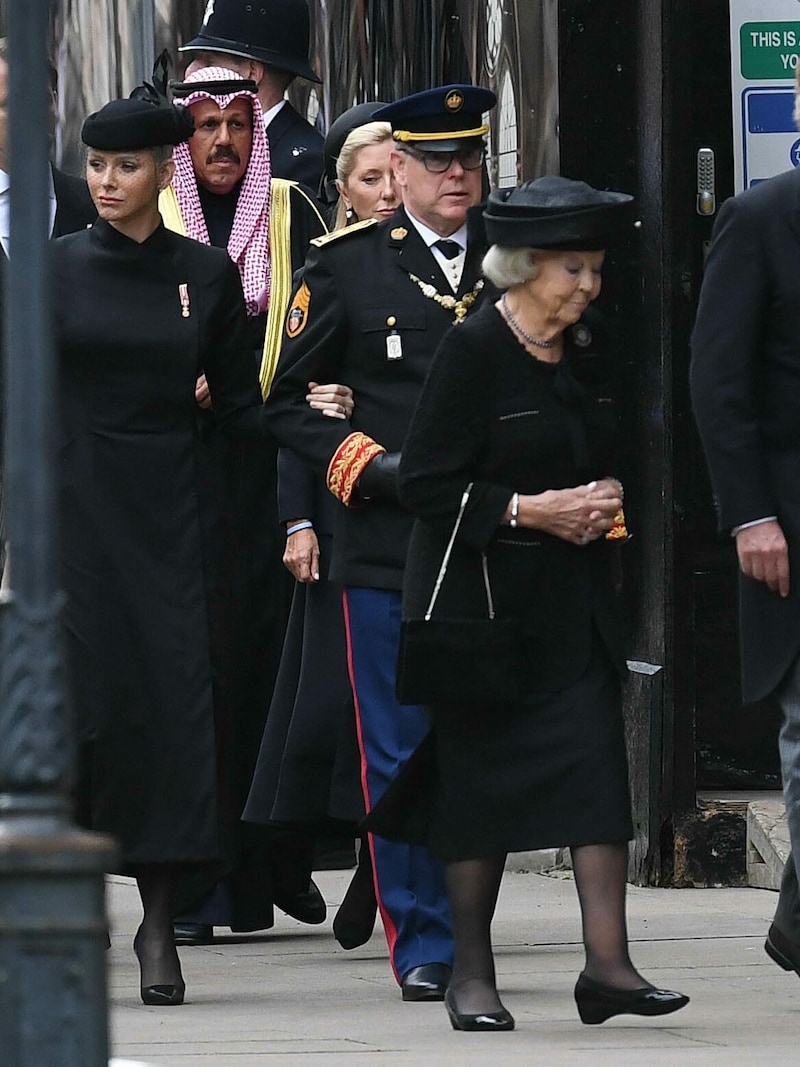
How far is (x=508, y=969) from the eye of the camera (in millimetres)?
7426

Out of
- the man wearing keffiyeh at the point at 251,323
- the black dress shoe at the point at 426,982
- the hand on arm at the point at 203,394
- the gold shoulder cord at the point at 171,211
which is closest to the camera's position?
the black dress shoe at the point at 426,982

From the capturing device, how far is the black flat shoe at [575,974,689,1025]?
609 centimetres

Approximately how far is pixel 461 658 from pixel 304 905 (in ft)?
7.55

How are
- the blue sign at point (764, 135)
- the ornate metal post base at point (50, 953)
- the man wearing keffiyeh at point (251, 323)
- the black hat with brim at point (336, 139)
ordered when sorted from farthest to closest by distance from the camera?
the blue sign at point (764, 135)
the black hat with brim at point (336, 139)
the man wearing keffiyeh at point (251, 323)
the ornate metal post base at point (50, 953)

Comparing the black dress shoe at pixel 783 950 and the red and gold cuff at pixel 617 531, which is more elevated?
the red and gold cuff at pixel 617 531

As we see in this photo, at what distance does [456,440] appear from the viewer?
6305 millimetres

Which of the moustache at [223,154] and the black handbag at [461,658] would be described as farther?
the moustache at [223,154]

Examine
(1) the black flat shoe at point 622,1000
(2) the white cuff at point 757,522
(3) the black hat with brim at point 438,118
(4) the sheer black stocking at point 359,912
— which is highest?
(3) the black hat with brim at point 438,118

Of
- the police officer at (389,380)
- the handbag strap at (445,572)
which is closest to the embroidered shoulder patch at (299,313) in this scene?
the police officer at (389,380)

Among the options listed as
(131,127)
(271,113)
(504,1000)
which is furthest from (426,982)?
(271,113)

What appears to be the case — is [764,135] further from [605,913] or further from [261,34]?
[605,913]

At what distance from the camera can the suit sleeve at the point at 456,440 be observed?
6.29m

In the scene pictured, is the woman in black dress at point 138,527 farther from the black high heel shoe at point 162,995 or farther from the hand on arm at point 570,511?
the hand on arm at point 570,511

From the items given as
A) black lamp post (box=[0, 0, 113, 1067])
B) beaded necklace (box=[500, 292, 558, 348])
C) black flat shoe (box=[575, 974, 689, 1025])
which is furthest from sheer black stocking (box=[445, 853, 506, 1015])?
black lamp post (box=[0, 0, 113, 1067])
